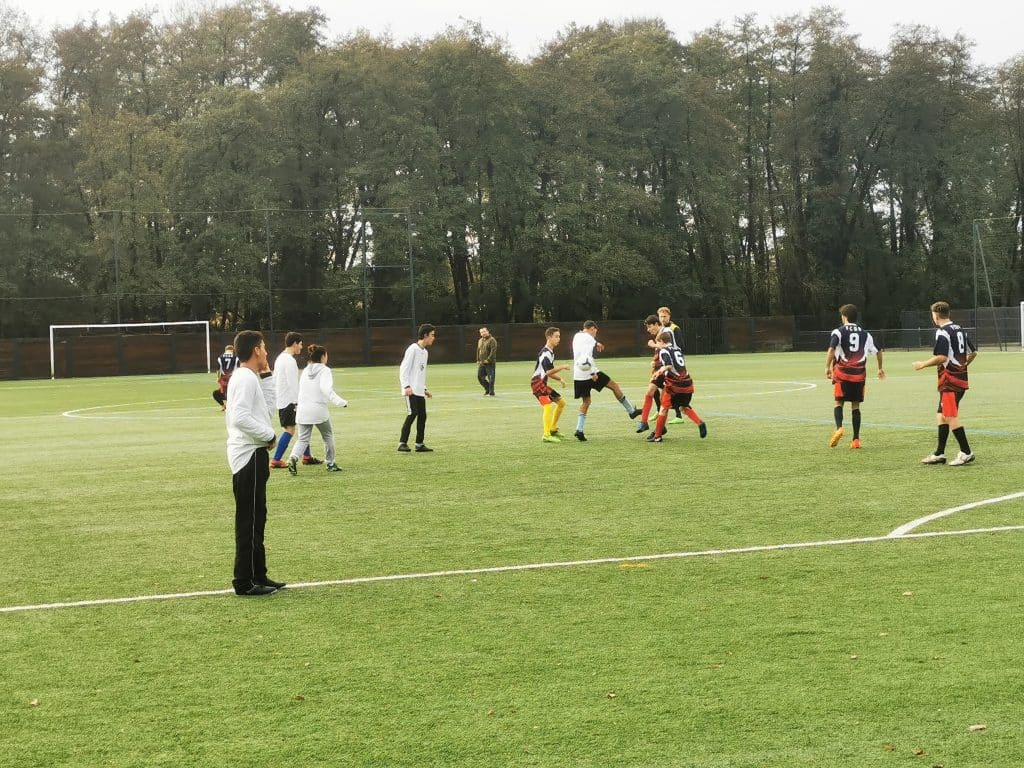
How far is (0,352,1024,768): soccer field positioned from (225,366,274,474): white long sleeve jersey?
956mm

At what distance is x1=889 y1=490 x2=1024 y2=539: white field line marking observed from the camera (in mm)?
10250

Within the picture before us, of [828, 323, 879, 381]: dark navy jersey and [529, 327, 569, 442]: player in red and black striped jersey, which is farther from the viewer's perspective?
[529, 327, 569, 442]: player in red and black striped jersey

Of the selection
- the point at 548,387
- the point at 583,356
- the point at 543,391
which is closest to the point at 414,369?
the point at 543,391

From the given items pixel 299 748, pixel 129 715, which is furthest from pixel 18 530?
pixel 299 748

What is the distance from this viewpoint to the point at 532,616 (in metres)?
7.66

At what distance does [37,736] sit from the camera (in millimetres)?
5609

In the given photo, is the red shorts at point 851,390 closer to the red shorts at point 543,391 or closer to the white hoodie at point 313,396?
the red shorts at point 543,391

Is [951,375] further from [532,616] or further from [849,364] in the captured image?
[532,616]

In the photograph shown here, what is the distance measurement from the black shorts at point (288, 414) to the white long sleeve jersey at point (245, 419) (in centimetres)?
885

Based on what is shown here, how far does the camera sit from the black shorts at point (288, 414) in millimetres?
17294

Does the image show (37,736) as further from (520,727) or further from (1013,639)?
(1013,639)

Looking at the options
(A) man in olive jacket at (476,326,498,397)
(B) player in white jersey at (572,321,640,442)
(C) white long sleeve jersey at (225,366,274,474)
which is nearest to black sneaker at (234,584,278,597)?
(C) white long sleeve jersey at (225,366,274,474)

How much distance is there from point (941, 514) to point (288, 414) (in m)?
9.19

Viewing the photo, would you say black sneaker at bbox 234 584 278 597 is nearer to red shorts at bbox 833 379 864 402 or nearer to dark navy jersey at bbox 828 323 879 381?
dark navy jersey at bbox 828 323 879 381
